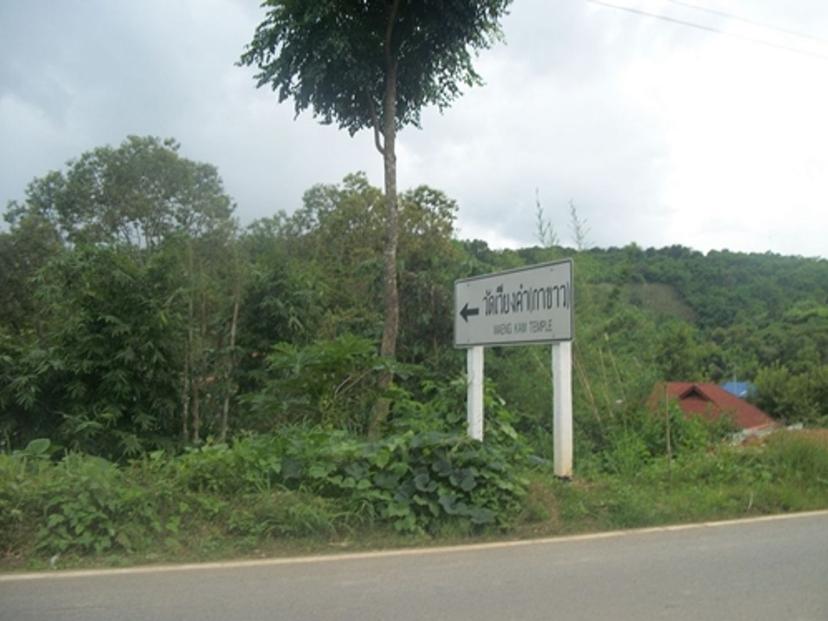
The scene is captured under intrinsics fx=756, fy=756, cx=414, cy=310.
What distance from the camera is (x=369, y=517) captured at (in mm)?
6434

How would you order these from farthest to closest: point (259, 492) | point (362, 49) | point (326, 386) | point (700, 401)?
point (700, 401) → point (362, 49) → point (326, 386) → point (259, 492)

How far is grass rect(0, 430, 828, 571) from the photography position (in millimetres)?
5836

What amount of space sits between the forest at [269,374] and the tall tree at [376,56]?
2619mm

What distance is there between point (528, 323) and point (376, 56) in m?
5.82

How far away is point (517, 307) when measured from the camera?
7.83 m

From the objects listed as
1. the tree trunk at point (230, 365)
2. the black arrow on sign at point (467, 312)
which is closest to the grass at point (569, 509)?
the black arrow on sign at point (467, 312)

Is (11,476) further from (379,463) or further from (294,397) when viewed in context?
(294,397)

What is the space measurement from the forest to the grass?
5 centimetres

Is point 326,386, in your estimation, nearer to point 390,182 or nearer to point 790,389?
point 390,182

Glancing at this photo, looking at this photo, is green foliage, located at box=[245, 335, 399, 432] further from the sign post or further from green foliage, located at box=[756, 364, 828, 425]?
green foliage, located at box=[756, 364, 828, 425]

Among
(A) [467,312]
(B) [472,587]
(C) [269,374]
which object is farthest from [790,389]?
(B) [472,587]

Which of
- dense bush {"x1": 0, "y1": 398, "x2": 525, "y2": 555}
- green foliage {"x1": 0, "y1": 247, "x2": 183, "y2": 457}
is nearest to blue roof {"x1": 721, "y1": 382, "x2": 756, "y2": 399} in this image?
green foliage {"x1": 0, "y1": 247, "x2": 183, "y2": 457}

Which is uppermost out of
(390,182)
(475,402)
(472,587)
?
(390,182)

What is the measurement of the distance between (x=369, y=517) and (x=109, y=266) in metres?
8.18
